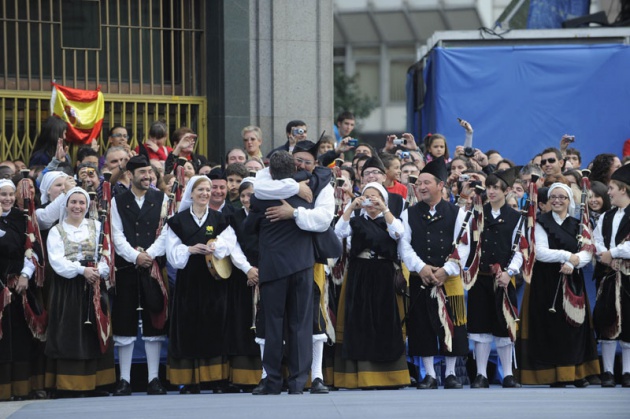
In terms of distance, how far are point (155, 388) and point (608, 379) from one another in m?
4.14

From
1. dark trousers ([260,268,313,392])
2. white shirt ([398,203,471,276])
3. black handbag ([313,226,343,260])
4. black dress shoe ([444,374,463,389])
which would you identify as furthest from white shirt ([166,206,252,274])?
black dress shoe ([444,374,463,389])

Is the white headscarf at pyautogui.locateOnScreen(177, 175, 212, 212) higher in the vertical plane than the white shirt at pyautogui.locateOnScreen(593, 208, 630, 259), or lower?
higher

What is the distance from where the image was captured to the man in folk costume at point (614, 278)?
12695mm

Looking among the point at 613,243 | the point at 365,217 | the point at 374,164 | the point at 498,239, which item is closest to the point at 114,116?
the point at 374,164

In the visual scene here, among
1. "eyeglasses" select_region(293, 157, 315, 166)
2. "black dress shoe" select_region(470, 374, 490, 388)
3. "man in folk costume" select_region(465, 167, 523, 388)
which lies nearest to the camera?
"eyeglasses" select_region(293, 157, 315, 166)

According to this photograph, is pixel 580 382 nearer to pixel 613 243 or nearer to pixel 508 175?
pixel 613 243

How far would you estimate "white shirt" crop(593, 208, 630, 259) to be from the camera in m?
12.6

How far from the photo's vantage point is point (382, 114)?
156ft

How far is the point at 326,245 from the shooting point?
11422 mm

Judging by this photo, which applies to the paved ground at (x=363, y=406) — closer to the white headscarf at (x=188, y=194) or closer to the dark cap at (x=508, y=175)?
the white headscarf at (x=188, y=194)

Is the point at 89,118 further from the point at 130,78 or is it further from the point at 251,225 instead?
the point at 251,225

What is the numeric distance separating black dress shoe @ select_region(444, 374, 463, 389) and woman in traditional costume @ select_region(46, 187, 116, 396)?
9.80ft

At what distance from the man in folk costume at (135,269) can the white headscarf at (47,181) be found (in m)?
0.57

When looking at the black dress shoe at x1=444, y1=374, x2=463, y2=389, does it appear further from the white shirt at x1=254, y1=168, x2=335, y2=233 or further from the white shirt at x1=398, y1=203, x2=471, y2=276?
the white shirt at x1=254, y1=168, x2=335, y2=233
